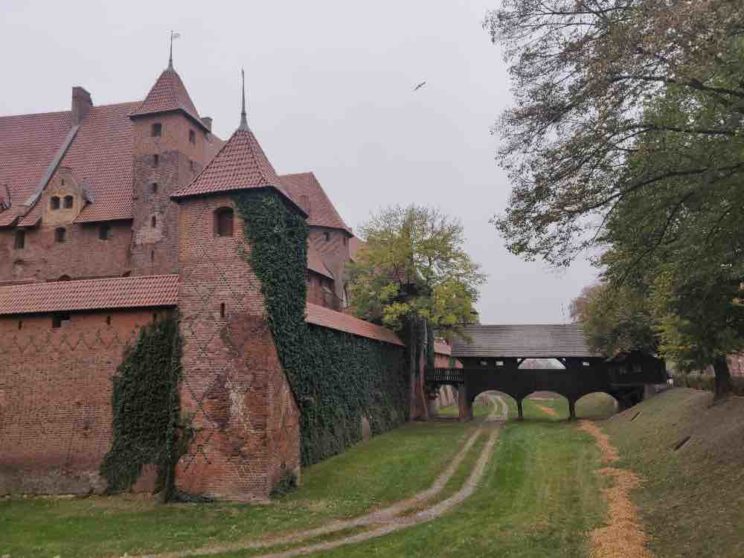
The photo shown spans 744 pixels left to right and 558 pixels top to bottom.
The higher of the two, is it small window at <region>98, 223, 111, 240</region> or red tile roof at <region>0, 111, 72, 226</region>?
red tile roof at <region>0, 111, 72, 226</region>

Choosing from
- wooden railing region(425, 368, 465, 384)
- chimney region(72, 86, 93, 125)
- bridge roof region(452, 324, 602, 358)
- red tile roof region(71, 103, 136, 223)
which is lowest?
wooden railing region(425, 368, 465, 384)

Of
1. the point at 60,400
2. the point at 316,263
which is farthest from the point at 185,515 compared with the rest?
the point at 316,263

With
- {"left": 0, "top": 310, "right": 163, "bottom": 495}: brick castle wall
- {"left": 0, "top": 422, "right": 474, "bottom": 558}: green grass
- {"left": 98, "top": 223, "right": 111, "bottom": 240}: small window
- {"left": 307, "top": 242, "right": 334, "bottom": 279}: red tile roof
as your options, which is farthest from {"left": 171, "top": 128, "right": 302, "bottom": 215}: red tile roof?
{"left": 307, "top": 242, "right": 334, "bottom": 279}: red tile roof

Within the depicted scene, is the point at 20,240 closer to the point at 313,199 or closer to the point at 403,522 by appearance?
the point at 313,199

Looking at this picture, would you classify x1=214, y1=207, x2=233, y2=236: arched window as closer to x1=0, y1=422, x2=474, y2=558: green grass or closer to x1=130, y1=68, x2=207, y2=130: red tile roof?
x1=0, y1=422, x2=474, y2=558: green grass

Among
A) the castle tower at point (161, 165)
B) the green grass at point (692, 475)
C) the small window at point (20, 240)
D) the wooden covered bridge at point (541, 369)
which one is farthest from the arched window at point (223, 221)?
the wooden covered bridge at point (541, 369)

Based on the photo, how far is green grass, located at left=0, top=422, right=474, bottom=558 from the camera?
40.7 ft

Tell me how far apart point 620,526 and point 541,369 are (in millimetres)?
23677

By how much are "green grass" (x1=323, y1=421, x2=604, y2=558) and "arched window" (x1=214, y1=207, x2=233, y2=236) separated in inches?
370

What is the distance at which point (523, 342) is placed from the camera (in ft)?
118

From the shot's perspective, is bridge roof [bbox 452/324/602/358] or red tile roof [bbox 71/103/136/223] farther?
bridge roof [bbox 452/324/602/358]

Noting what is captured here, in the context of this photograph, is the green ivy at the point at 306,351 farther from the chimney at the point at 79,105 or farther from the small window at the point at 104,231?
the chimney at the point at 79,105

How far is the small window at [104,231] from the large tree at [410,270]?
43.1ft

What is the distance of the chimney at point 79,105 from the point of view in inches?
1188
